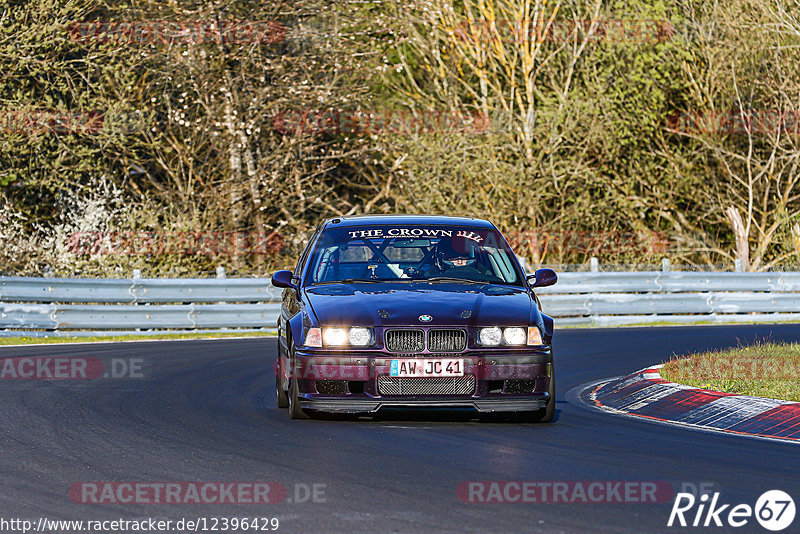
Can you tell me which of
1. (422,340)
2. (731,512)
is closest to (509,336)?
(422,340)

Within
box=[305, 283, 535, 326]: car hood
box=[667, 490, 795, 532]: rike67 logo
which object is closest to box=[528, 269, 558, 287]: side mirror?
box=[305, 283, 535, 326]: car hood

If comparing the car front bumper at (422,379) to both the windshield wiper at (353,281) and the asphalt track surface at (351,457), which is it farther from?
the windshield wiper at (353,281)

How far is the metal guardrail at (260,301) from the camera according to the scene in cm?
2134

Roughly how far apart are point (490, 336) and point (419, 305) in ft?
1.95

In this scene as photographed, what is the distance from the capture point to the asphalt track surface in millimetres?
6848

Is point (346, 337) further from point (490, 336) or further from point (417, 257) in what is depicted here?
point (417, 257)

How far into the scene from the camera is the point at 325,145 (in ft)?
99.2

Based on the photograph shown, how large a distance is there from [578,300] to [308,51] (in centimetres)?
844

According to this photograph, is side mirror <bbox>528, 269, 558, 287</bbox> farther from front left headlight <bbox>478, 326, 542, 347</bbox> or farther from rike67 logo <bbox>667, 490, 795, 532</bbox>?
rike67 logo <bbox>667, 490, 795, 532</bbox>

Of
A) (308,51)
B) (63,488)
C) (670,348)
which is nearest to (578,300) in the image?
(670,348)

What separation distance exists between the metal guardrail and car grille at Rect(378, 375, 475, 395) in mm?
12352

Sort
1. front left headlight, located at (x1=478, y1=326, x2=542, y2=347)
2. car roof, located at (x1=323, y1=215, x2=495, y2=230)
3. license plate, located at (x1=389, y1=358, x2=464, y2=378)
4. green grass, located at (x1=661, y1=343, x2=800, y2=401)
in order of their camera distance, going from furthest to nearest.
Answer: car roof, located at (x1=323, y1=215, x2=495, y2=230)
green grass, located at (x1=661, y1=343, x2=800, y2=401)
front left headlight, located at (x1=478, y1=326, x2=542, y2=347)
license plate, located at (x1=389, y1=358, x2=464, y2=378)

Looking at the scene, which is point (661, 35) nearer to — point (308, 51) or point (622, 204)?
point (622, 204)

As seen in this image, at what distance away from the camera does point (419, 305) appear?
33.8 ft
